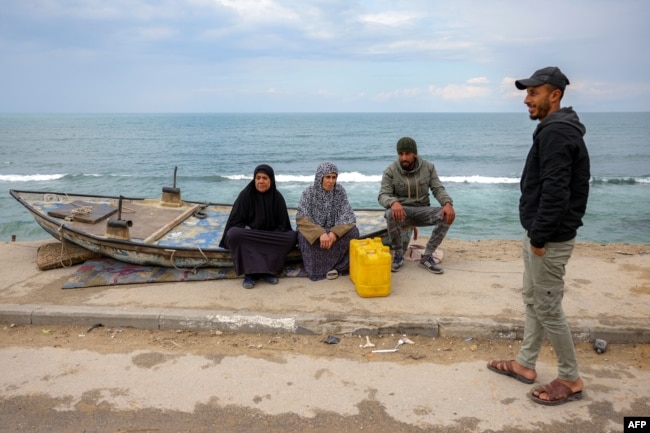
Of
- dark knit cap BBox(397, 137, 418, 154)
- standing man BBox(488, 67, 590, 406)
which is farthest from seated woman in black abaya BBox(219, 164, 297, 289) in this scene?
standing man BBox(488, 67, 590, 406)

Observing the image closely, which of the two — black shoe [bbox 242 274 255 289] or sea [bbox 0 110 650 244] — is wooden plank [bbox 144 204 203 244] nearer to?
black shoe [bbox 242 274 255 289]

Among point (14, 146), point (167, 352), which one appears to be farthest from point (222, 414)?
point (14, 146)

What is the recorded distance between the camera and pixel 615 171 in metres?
24.7

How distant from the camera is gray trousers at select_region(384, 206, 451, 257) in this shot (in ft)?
18.8

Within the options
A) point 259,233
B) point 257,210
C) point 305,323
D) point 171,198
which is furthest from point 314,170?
point 305,323

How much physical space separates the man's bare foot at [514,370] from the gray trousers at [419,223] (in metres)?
2.26

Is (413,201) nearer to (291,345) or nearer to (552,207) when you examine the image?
(291,345)

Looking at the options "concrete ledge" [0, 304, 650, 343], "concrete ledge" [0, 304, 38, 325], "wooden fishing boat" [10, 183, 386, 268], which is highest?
"wooden fishing boat" [10, 183, 386, 268]

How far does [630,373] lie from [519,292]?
→ 147 cm

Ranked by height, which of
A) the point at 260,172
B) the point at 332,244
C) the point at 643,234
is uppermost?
the point at 260,172

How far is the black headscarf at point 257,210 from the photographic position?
18.2 feet

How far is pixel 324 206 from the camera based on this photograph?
559cm

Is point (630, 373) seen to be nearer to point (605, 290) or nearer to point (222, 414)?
point (605, 290)

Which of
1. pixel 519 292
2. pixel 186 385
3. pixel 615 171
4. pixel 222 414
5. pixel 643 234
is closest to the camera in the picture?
pixel 222 414
